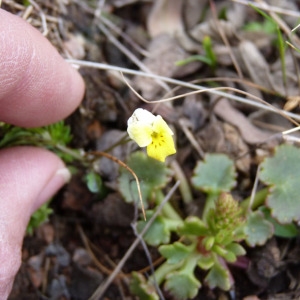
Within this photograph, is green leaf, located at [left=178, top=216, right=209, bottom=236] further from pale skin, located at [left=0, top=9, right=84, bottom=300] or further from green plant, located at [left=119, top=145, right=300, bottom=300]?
pale skin, located at [left=0, top=9, right=84, bottom=300]

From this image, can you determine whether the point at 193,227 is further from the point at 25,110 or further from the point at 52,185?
the point at 25,110

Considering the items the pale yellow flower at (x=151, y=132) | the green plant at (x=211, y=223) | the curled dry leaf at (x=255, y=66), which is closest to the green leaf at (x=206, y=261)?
the green plant at (x=211, y=223)

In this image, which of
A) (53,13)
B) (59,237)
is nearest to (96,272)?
(59,237)

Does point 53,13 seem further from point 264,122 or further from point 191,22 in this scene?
→ point 264,122

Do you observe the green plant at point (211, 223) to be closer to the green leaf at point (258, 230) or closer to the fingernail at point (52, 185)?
the green leaf at point (258, 230)

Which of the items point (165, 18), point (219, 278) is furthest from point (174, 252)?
point (165, 18)
